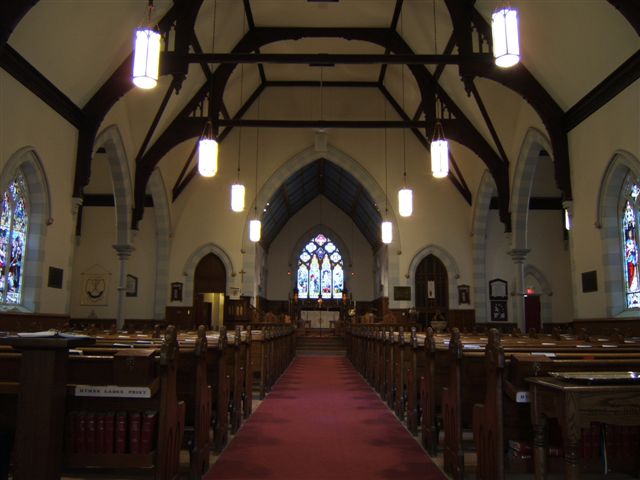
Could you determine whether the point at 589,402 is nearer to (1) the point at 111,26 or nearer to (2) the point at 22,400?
(2) the point at 22,400

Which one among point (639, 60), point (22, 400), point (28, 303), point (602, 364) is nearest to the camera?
point (22, 400)

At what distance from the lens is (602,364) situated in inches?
129

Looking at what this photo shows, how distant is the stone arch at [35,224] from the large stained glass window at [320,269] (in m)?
17.0

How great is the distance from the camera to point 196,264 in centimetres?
1753

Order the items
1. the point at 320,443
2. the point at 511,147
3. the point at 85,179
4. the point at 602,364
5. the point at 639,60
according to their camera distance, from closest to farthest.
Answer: the point at 602,364 < the point at 320,443 < the point at 639,60 < the point at 85,179 < the point at 511,147

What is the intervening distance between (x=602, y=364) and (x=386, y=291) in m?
15.1

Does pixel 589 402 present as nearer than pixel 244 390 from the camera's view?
Yes

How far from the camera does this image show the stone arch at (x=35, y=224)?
30.1 feet

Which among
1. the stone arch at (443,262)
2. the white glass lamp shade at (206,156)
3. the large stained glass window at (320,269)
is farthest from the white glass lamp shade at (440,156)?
the large stained glass window at (320,269)

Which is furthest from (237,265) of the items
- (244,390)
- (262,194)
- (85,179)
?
Answer: (244,390)

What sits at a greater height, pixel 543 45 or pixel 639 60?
pixel 543 45

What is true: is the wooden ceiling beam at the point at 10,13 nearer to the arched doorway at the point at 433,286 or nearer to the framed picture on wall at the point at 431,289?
the arched doorway at the point at 433,286

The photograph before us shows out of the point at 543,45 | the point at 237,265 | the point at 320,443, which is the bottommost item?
the point at 320,443

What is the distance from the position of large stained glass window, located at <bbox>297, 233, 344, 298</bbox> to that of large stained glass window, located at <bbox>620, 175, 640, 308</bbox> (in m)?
17.2
